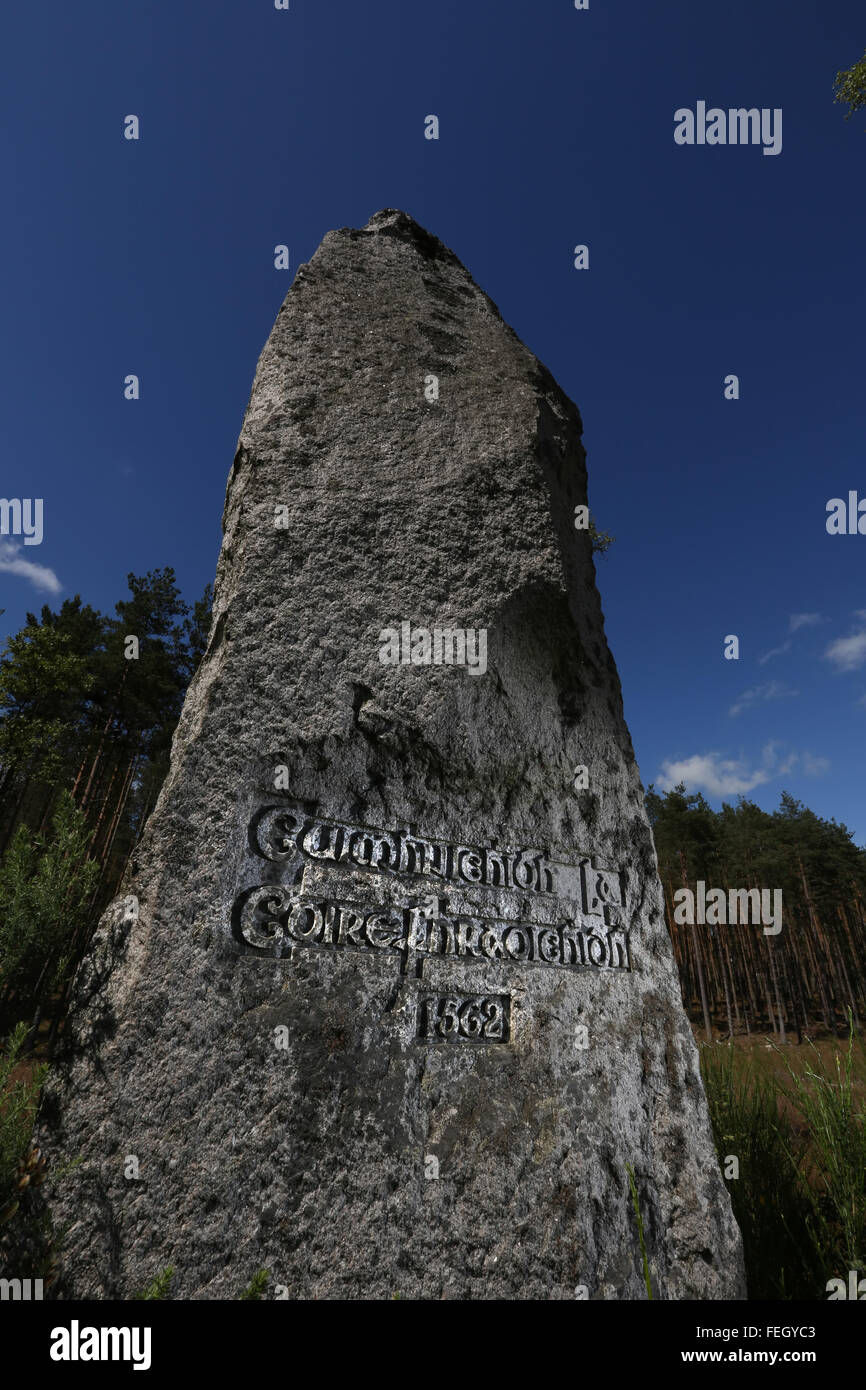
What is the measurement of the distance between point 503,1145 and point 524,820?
1229mm

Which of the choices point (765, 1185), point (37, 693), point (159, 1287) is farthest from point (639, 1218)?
point (37, 693)

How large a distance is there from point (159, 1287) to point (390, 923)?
1157mm

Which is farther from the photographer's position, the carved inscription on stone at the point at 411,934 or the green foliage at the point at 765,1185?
the green foliage at the point at 765,1185

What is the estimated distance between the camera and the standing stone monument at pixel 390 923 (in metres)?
1.94

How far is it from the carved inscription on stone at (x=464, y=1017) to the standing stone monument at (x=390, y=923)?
0.01m

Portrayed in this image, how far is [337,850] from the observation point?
2.39m

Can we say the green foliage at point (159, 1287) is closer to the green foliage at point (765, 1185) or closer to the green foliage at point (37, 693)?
the green foliage at point (765, 1185)

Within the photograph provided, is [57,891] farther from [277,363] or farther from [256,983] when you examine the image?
[277,363]

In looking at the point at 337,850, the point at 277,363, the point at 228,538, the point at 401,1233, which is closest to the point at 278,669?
the point at 337,850

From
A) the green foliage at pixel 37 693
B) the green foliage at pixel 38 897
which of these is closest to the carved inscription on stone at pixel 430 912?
the green foliage at pixel 38 897

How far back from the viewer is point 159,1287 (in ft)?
5.28

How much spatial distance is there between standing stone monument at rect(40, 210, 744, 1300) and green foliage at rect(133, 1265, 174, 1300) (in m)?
0.04

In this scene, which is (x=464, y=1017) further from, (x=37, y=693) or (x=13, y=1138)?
(x=37, y=693)

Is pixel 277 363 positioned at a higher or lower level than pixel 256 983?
higher
